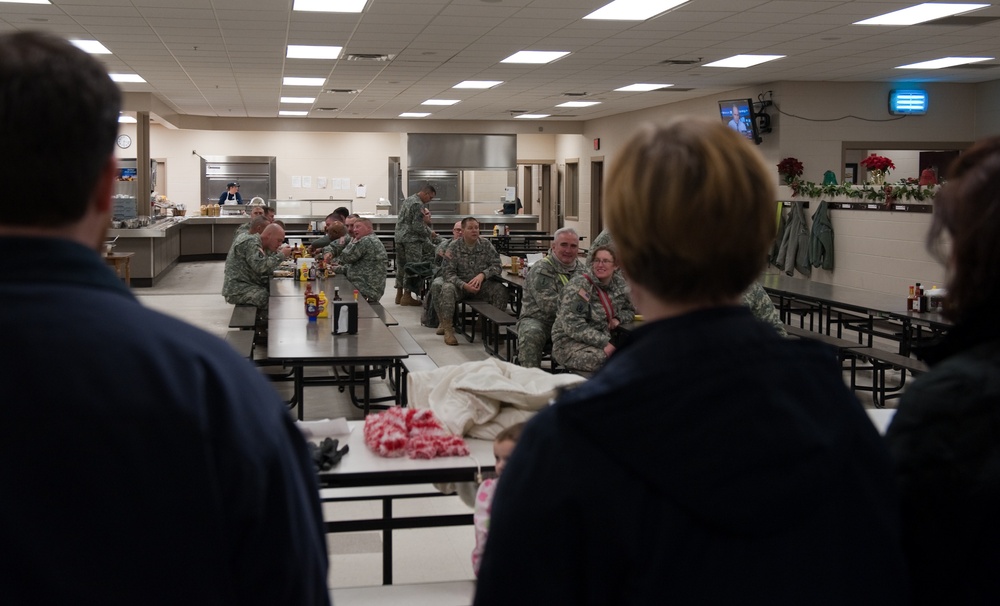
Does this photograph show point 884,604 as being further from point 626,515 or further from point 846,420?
point 626,515

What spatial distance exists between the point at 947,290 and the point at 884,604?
43 cm

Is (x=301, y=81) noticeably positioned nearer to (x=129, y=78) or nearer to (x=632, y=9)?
(x=129, y=78)

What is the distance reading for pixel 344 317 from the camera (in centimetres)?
614

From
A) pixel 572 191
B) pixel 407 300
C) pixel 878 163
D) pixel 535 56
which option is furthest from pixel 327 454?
pixel 572 191

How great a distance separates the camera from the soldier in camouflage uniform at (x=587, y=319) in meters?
6.21

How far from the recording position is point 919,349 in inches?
52.2

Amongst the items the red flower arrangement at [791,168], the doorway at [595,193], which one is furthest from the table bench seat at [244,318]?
the doorway at [595,193]

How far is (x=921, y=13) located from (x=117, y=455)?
8735mm

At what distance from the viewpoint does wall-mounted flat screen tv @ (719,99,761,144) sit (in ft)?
44.3

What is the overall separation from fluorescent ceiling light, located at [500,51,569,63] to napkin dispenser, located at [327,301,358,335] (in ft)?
17.9

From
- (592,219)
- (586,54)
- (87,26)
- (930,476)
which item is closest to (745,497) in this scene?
(930,476)

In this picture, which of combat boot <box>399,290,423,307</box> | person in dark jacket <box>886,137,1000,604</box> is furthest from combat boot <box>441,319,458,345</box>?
person in dark jacket <box>886,137,1000,604</box>

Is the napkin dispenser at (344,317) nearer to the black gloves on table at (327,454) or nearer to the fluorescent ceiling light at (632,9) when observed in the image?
the black gloves on table at (327,454)

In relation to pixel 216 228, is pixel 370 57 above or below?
above
